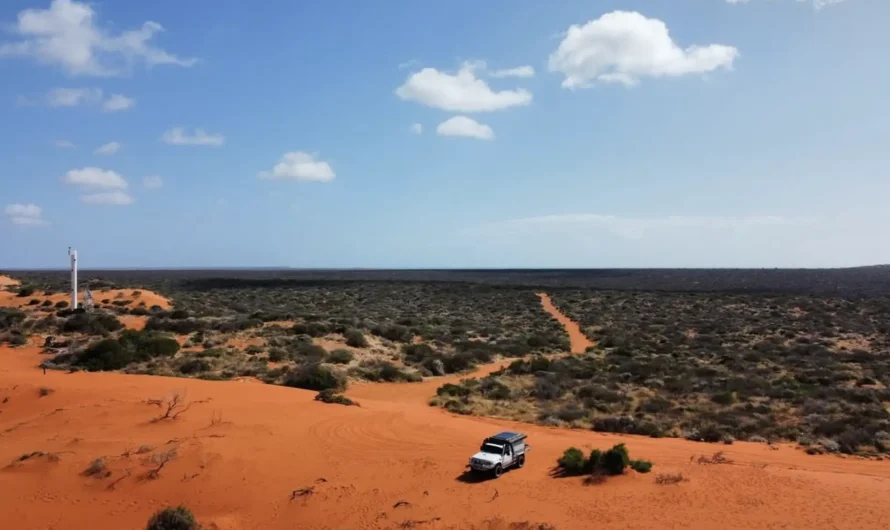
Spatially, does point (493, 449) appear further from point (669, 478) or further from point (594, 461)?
point (669, 478)

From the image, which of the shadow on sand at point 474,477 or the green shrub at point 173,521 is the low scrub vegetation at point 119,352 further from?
the shadow on sand at point 474,477

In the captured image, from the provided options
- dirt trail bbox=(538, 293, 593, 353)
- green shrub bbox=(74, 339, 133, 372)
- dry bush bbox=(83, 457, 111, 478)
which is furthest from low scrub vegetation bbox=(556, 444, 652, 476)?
dirt trail bbox=(538, 293, 593, 353)

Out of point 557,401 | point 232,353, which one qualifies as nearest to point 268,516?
point 557,401

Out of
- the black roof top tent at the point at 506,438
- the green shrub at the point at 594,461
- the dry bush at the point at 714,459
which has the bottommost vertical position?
the dry bush at the point at 714,459

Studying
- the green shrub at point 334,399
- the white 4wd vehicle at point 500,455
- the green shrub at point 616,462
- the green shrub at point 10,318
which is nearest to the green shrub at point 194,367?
the green shrub at point 334,399

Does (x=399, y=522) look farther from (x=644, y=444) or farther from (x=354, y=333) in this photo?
(x=354, y=333)
